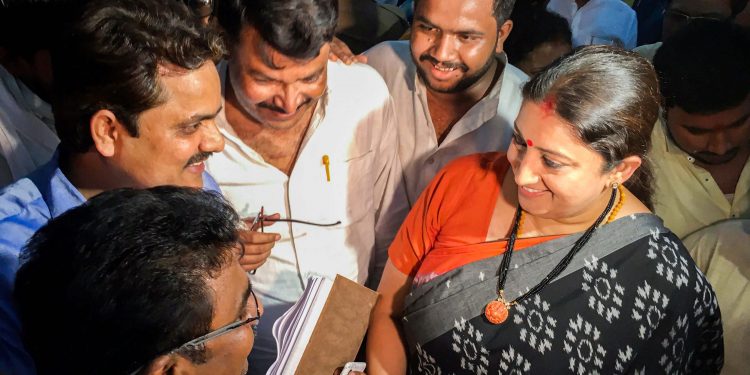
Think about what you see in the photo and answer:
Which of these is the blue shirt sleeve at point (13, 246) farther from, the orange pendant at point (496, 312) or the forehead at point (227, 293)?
the orange pendant at point (496, 312)

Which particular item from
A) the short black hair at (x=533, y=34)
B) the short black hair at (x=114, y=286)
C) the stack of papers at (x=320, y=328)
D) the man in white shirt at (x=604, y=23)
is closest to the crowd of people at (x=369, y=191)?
the short black hair at (x=114, y=286)

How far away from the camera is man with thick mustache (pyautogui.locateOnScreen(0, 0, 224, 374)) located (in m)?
1.63

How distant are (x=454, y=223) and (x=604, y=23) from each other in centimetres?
243

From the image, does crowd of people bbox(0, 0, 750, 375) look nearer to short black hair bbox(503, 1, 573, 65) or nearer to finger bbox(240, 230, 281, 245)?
finger bbox(240, 230, 281, 245)

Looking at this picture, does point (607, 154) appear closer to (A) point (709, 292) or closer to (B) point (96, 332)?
(A) point (709, 292)

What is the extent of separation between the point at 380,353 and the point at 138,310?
107 centimetres

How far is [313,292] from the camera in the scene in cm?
175

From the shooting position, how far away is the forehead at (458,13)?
7.92ft

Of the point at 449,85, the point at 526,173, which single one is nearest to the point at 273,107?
the point at 449,85

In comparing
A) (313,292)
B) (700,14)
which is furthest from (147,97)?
(700,14)

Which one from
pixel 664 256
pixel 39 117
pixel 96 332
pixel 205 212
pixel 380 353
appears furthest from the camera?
pixel 39 117

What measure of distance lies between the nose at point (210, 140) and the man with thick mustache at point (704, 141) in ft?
5.14

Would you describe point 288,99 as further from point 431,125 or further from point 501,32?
point 501,32

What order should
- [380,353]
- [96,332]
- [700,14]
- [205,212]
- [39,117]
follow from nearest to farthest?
[96,332] < [205,212] < [380,353] < [39,117] < [700,14]
